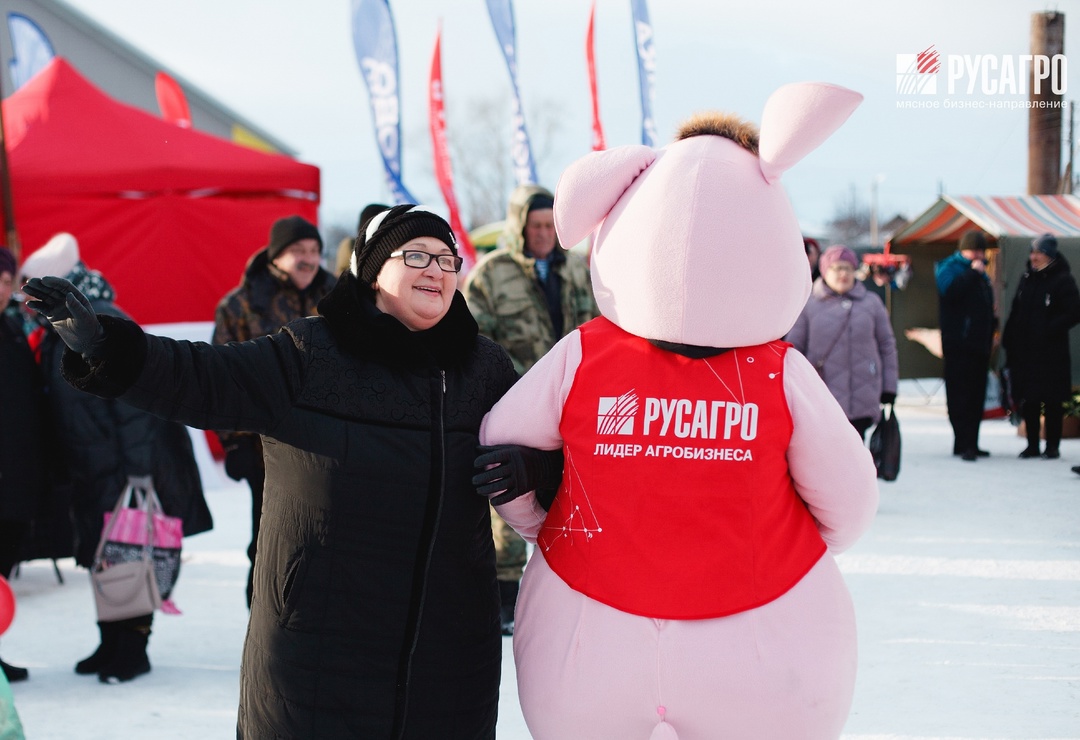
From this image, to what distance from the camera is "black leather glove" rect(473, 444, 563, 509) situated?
197 centimetres

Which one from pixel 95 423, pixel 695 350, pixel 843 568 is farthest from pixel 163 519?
pixel 843 568

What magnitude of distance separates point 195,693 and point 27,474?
1.05 meters

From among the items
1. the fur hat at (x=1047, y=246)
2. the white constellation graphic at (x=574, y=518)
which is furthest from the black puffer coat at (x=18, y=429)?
the fur hat at (x=1047, y=246)

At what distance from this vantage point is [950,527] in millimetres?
5926

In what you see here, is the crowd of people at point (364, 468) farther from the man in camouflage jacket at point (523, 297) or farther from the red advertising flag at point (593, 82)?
the red advertising flag at point (593, 82)

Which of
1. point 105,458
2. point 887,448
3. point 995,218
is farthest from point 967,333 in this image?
point 105,458

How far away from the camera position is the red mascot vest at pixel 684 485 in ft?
6.23

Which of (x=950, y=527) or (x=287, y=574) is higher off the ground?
(x=287, y=574)

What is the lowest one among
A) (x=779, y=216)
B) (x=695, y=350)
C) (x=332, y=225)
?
(x=332, y=225)

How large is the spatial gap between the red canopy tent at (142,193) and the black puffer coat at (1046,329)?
238 inches

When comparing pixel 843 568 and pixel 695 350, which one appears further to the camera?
pixel 843 568

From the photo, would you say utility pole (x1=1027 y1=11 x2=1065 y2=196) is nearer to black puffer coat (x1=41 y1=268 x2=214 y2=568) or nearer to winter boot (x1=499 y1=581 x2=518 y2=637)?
winter boot (x1=499 y1=581 x2=518 y2=637)

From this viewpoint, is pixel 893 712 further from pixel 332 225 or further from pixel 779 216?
pixel 332 225

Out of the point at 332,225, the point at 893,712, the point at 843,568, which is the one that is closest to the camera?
the point at 893,712
